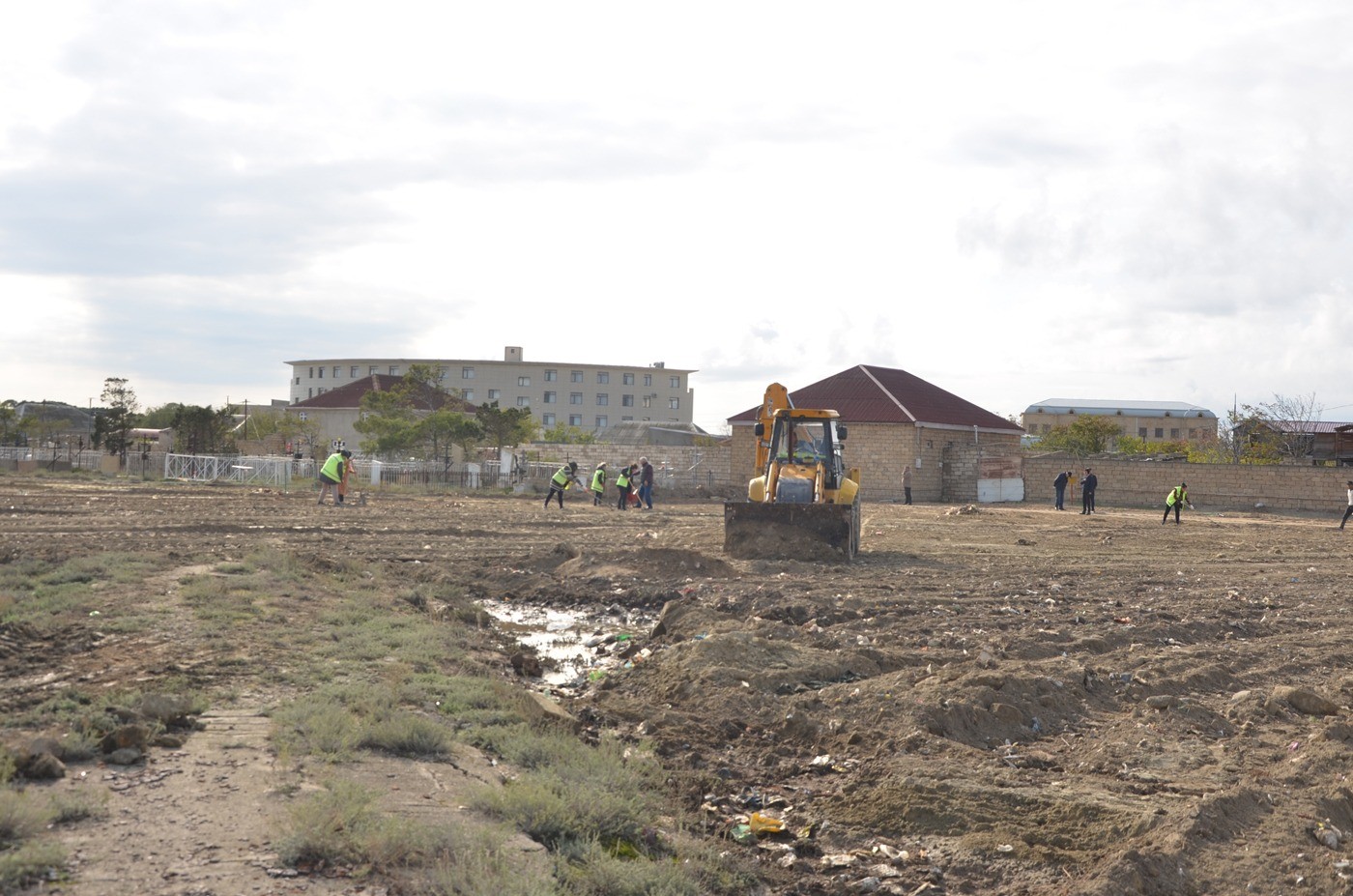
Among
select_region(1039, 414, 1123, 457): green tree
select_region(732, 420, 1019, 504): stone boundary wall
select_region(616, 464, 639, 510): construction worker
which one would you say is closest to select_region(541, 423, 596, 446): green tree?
select_region(732, 420, 1019, 504): stone boundary wall

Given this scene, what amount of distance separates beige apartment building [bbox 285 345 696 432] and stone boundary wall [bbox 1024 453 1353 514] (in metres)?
49.5

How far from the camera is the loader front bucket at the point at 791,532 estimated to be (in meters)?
19.0

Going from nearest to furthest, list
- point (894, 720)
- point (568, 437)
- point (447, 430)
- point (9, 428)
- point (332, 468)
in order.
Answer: point (894, 720), point (332, 468), point (447, 430), point (9, 428), point (568, 437)

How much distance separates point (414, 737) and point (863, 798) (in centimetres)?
265

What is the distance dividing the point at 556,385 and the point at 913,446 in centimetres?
5554

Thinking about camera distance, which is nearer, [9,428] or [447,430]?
[447,430]

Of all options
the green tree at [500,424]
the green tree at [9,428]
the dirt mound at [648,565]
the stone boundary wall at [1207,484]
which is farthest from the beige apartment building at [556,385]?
the dirt mound at [648,565]

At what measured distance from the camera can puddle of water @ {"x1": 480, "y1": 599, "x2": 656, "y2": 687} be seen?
1107 cm

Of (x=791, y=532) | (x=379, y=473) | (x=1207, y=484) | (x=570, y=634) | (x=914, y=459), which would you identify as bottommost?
(x=570, y=634)

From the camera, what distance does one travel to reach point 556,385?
314 feet

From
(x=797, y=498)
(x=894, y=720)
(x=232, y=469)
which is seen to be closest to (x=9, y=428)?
(x=232, y=469)

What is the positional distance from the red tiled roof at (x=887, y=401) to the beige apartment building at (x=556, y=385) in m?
43.8

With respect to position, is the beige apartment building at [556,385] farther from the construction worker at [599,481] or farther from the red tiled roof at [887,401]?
the construction worker at [599,481]

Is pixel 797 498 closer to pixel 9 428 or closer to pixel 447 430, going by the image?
pixel 447 430
